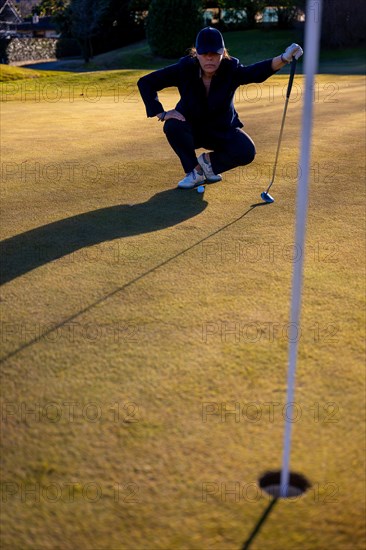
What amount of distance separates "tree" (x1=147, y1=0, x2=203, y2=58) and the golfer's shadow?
1128 inches

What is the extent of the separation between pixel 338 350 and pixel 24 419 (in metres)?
1.23

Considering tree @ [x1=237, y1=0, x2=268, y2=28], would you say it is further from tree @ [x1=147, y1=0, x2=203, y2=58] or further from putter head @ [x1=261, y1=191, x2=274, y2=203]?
putter head @ [x1=261, y1=191, x2=274, y2=203]

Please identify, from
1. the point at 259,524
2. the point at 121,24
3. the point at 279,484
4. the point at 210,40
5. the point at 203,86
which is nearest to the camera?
the point at 259,524

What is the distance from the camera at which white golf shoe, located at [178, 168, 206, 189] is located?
5448mm

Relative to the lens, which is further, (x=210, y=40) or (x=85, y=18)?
(x=85, y=18)

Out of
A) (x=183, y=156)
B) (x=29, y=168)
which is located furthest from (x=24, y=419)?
(x=29, y=168)

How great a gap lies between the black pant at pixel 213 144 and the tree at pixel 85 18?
32.2 meters

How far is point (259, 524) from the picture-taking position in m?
1.73

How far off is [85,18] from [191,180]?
33.8 metres

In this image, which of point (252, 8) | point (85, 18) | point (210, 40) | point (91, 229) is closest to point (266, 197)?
point (210, 40)

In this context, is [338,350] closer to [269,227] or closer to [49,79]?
[269,227]

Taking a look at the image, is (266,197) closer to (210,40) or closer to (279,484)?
(210,40)

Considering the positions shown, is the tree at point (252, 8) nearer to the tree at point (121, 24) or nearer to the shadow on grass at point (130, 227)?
the tree at point (121, 24)

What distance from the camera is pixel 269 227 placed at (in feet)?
14.2
